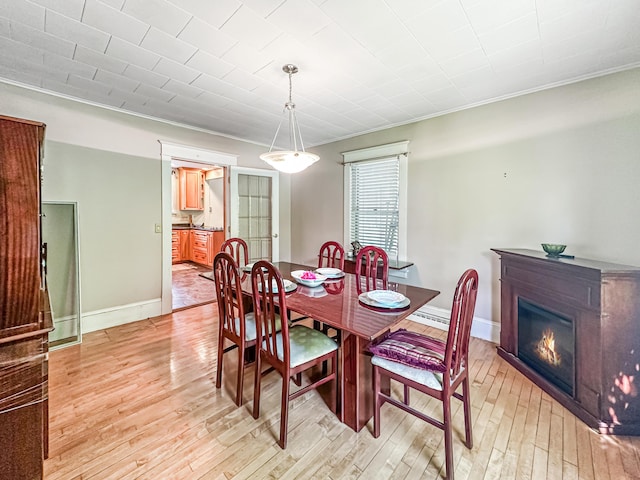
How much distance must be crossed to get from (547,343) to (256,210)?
3.97 m

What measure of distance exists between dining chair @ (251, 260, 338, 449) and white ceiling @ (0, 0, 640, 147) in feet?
5.13

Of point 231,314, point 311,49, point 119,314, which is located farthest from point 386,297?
point 119,314

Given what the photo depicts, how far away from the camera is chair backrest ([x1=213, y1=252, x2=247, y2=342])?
1.85 metres

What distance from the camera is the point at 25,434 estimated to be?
37.5 inches

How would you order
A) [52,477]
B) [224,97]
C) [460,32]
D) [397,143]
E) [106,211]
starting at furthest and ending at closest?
[397,143] < [106,211] < [224,97] < [460,32] < [52,477]

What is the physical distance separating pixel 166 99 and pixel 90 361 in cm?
260

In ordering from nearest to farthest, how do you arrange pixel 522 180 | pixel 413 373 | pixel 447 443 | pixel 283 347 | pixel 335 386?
pixel 447 443 < pixel 413 373 < pixel 283 347 < pixel 335 386 < pixel 522 180

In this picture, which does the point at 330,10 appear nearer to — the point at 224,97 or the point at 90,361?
the point at 224,97

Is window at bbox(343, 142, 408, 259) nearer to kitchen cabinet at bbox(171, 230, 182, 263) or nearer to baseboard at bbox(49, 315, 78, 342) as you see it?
baseboard at bbox(49, 315, 78, 342)

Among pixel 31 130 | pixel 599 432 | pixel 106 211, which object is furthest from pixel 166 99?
pixel 599 432

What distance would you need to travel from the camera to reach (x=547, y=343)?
2.18m

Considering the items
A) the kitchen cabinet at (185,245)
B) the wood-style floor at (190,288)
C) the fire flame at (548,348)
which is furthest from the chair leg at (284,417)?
the kitchen cabinet at (185,245)

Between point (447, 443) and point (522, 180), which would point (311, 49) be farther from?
point (447, 443)

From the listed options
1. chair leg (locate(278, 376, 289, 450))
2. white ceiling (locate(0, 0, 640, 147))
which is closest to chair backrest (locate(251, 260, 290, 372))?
chair leg (locate(278, 376, 289, 450))
